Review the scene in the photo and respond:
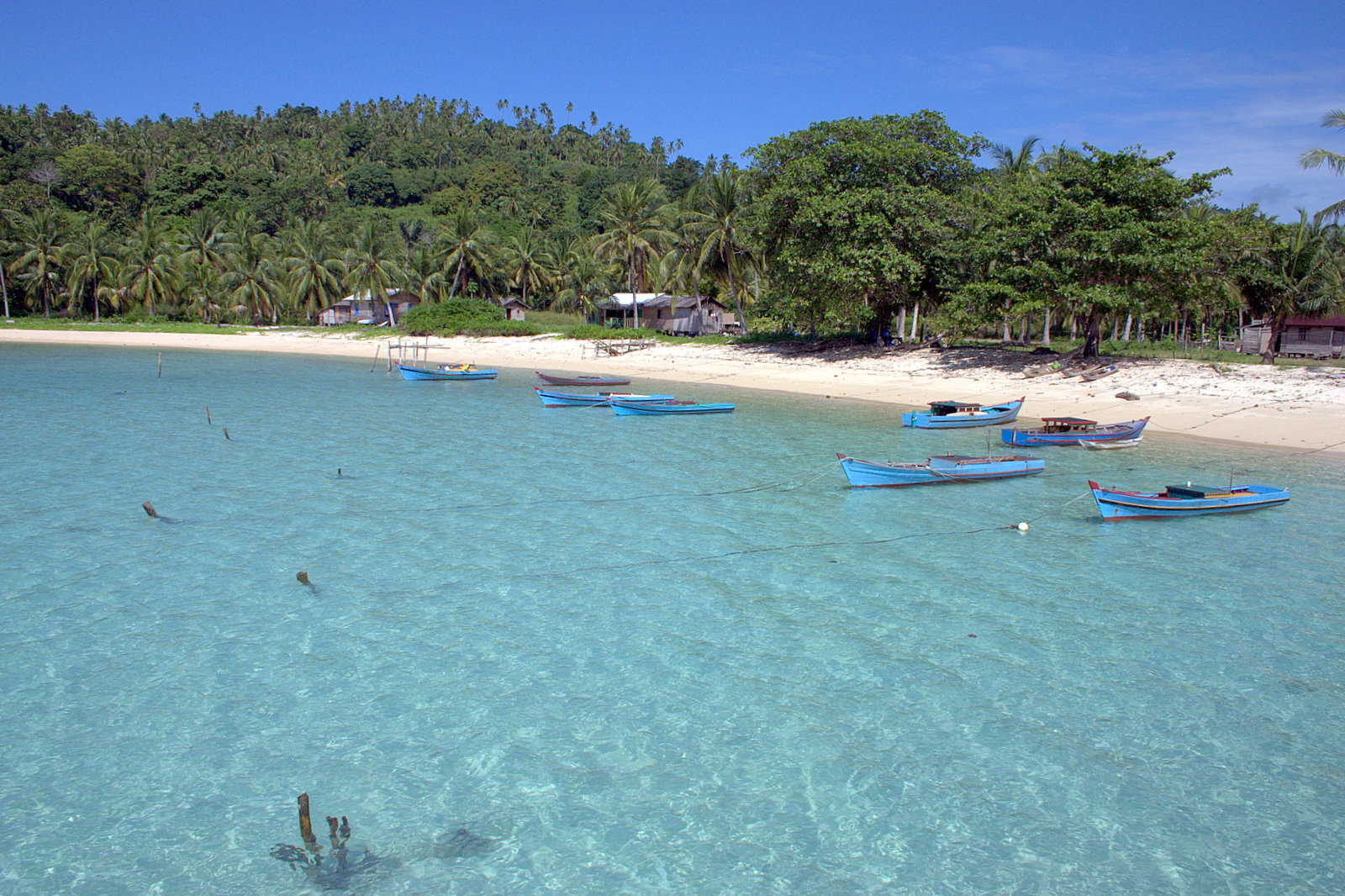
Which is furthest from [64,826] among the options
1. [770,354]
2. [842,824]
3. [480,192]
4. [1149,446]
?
[480,192]

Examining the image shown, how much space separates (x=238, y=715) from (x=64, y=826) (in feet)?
5.57

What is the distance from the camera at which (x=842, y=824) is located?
677cm

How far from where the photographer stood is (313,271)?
217 ft

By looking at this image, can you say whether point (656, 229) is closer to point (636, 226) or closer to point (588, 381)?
point (636, 226)

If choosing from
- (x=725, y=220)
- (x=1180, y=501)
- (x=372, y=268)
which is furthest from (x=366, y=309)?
(x=1180, y=501)

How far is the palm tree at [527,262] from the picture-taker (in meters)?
65.9

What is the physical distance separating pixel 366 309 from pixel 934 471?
63700 mm

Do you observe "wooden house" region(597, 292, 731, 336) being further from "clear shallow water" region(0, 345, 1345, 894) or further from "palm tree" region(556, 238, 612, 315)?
"clear shallow water" region(0, 345, 1345, 894)

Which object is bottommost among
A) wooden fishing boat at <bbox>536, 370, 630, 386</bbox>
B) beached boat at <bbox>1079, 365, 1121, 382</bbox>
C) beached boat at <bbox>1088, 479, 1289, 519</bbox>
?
beached boat at <bbox>1088, 479, 1289, 519</bbox>

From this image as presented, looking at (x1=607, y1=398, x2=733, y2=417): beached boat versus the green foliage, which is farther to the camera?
the green foliage

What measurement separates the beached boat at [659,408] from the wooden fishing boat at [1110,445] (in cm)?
1122

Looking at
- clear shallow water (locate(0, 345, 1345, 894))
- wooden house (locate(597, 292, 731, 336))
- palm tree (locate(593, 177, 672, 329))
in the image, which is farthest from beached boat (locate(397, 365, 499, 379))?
clear shallow water (locate(0, 345, 1345, 894))

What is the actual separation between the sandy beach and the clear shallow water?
764cm

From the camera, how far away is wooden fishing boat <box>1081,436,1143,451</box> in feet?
73.1
